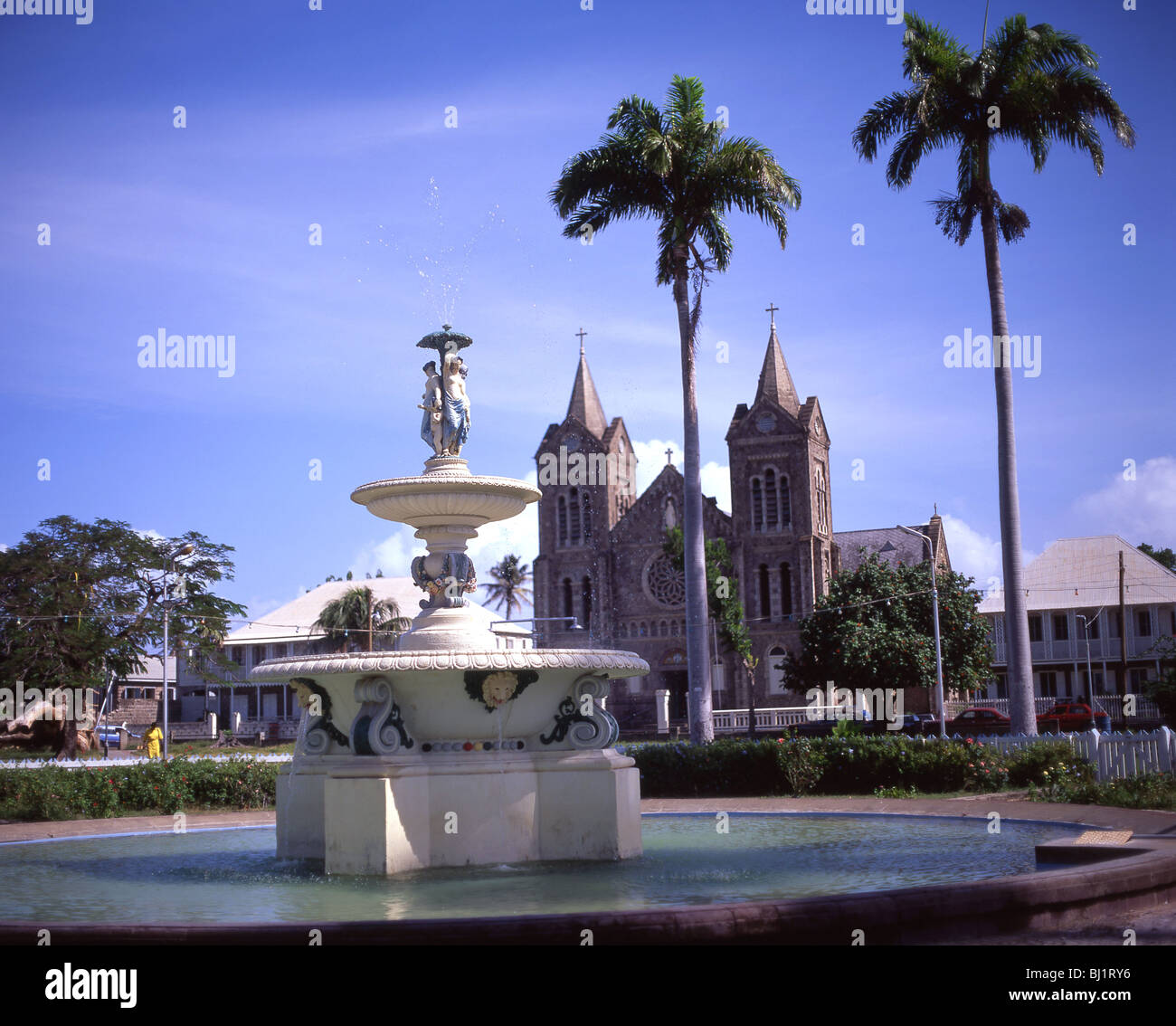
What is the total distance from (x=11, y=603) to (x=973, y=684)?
38.6 meters

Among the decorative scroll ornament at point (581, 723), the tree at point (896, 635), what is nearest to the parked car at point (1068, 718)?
the tree at point (896, 635)

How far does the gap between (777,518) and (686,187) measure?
50880mm

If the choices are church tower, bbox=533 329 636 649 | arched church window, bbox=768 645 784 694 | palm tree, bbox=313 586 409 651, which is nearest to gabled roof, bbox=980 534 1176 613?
arched church window, bbox=768 645 784 694

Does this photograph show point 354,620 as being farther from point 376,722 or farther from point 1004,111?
point 376,722

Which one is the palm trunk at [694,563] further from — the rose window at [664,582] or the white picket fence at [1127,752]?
the rose window at [664,582]

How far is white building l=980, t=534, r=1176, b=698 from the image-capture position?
215 feet

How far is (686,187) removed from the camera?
79.1 ft

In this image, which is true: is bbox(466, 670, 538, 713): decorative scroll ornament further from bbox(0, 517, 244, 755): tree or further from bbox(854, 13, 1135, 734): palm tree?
bbox(0, 517, 244, 755): tree

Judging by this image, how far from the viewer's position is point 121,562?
46.2 metres

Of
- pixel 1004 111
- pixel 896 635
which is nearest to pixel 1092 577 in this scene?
pixel 896 635

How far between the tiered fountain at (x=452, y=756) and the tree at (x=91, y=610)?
1324 inches

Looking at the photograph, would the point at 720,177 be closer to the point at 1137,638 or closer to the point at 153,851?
the point at 153,851
